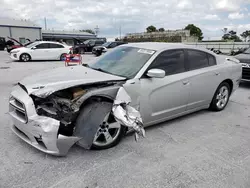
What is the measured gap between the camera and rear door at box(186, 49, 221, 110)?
13.8 ft

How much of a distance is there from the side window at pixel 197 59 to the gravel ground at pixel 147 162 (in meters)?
1.27

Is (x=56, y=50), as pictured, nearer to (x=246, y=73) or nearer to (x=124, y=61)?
(x=246, y=73)

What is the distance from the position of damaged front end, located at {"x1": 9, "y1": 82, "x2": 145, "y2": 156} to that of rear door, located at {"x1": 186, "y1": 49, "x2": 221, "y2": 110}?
176 centimetres

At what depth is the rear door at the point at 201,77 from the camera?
419 centimetres

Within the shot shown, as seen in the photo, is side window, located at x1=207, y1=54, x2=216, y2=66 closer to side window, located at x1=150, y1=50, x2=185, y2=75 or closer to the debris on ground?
side window, located at x1=150, y1=50, x2=185, y2=75

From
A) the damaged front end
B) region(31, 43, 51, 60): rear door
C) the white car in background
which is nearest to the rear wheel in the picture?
the white car in background

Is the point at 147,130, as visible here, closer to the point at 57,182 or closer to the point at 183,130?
the point at 183,130

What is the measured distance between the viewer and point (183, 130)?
3.97 metres

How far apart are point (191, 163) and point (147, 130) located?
1.12m

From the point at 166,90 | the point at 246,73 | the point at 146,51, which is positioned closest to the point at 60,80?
the point at 146,51

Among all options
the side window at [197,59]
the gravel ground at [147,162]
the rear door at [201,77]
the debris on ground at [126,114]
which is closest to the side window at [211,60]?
the rear door at [201,77]

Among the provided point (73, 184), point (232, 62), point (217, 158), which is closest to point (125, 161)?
point (73, 184)

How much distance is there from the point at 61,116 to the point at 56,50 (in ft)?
44.8

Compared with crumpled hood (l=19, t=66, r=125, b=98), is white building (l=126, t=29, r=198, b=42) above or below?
above
